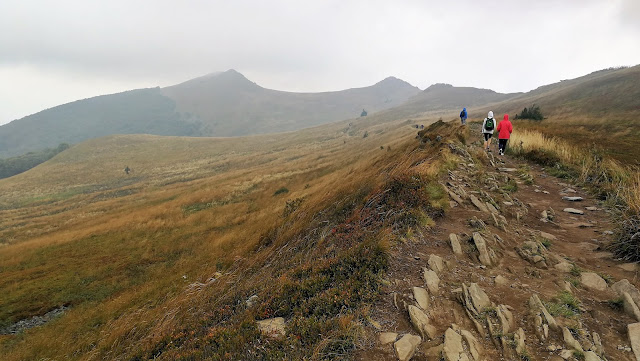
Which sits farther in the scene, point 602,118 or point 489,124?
point 602,118

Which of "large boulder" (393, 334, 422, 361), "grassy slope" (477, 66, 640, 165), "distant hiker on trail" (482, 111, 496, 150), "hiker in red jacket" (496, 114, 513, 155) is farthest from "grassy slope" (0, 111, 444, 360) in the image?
"grassy slope" (477, 66, 640, 165)

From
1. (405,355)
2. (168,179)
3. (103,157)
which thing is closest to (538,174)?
(405,355)

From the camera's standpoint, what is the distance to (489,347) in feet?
11.5

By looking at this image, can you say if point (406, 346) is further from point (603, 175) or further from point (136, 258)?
point (136, 258)

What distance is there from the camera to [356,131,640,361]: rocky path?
3.42 metres

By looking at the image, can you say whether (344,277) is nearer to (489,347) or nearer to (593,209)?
(489,347)

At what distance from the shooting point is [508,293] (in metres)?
4.34

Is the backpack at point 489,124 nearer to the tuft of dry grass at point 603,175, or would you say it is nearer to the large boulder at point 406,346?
the tuft of dry grass at point 603,175

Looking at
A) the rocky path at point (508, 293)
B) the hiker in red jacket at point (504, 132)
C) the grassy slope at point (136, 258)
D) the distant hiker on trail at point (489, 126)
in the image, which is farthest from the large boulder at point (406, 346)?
the hiker in red jacket at point (504, 132)

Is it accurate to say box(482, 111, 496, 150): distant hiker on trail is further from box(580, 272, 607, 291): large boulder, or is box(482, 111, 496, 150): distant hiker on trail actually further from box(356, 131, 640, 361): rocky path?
box(580, 272, 607, 291): large boulder

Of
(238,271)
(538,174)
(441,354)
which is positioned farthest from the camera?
(538,174)

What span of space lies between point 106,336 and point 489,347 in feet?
35.2

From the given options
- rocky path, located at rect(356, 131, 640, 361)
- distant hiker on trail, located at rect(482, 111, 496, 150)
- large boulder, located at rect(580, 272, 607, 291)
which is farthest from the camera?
distant hiker on trail, located at rect(482, 111, 496, 150)

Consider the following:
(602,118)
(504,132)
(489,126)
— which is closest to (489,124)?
(489,126)
